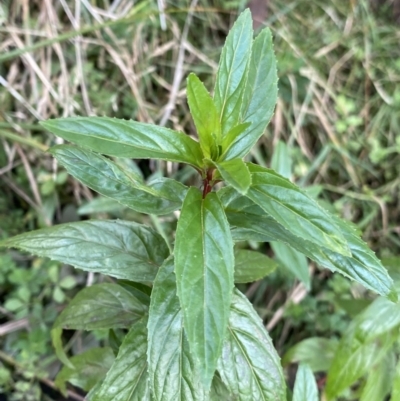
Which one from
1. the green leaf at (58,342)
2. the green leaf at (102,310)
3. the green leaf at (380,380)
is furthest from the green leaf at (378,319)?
the green leaf at (58,342)

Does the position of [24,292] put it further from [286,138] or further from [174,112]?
[286,138]

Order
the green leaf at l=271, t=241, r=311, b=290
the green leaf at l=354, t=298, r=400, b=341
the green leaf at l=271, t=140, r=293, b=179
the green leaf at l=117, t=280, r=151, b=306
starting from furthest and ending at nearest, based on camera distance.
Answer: the green leaf at l=271, t=140, r=293, b=179 < the green leaf at l=271, t=241, r=311, b=290 < the green leaf at l=354, t=298, r=400, b=341 < the green leaf at l=117, t=280, r=151, b=306

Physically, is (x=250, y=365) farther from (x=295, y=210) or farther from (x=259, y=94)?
(x=259, y=94)

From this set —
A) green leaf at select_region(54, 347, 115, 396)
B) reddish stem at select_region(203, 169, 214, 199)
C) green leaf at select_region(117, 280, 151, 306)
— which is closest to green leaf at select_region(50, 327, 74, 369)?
green leaf at select_region(54, 347, 115, 396)

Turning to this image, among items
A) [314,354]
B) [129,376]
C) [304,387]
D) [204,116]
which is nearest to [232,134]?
[204,116]

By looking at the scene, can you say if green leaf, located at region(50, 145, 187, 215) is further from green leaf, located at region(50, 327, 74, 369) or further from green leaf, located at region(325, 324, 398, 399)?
green leaf, located at region(325, 324, 398, 399)

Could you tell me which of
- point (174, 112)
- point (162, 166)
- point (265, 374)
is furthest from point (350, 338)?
point (174, 112)
